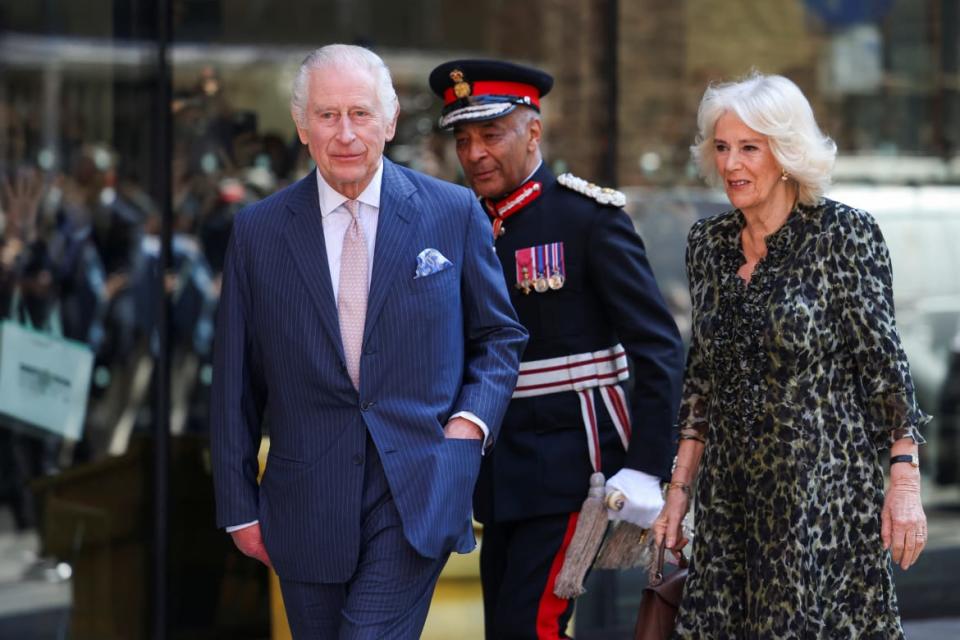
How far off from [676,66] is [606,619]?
87.1 inches

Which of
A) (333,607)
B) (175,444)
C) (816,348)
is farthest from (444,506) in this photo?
(175,444)

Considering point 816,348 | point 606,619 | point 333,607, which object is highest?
point 816,348

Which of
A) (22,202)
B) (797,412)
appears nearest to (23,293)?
(22,202)

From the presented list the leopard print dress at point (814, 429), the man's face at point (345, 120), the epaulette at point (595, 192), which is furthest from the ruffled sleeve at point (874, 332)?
the man's face at point (345, 120)

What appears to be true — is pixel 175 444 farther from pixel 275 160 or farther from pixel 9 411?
pixel 275 160

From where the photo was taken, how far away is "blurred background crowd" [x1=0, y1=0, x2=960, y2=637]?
607cm

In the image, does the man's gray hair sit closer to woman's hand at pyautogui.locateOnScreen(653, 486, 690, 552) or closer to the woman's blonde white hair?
the woman's blonde white hair

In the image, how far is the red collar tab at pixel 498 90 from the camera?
14.3ft

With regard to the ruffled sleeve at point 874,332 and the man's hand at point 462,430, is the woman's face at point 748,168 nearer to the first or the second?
the ruffled sleeve at point 874,332

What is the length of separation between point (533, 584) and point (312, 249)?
113 cm

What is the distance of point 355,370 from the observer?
142 inches

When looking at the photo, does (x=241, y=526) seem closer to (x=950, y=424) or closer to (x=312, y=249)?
(x=312, y=249)

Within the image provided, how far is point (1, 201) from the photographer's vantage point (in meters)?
6.02

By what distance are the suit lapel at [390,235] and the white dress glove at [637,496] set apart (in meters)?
0.91
